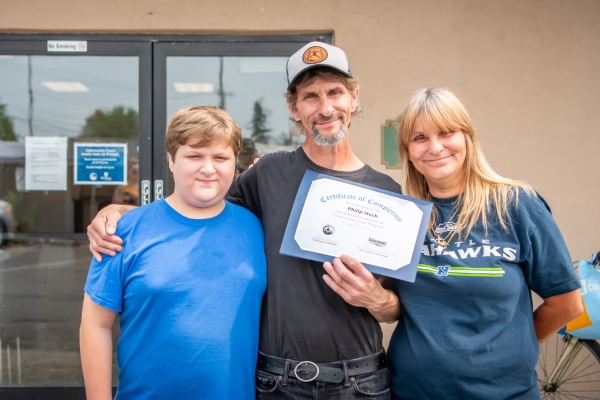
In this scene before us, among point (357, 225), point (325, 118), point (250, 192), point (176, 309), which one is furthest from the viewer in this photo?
point (250, 192)

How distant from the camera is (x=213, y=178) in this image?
6.21 ft

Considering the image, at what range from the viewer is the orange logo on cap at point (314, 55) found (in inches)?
87.1

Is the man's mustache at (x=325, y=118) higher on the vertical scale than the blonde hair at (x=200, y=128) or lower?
higher

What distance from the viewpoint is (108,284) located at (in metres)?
1.76

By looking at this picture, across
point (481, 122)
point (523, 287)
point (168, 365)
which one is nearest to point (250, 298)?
point (168, 365)

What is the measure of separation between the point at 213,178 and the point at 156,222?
263mm

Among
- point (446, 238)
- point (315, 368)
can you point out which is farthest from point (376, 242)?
point (315, 368)

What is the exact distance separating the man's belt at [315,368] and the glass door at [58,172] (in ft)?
7.32

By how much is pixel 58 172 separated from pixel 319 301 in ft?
9.05

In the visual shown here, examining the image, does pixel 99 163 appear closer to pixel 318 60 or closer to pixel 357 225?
pixel 318 60

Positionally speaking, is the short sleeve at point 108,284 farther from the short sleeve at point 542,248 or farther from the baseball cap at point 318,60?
the short sleeve at point 542,248

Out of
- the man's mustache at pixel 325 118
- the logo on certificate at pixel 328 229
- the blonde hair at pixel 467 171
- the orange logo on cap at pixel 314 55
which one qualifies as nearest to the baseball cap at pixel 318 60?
the orange logo on cap at pixel 314 55

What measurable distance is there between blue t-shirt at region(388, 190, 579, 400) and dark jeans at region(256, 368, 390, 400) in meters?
0.15

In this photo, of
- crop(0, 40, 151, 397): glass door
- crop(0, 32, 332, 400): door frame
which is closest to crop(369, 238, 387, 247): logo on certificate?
crop(0, 32, 332, 400): door frame
